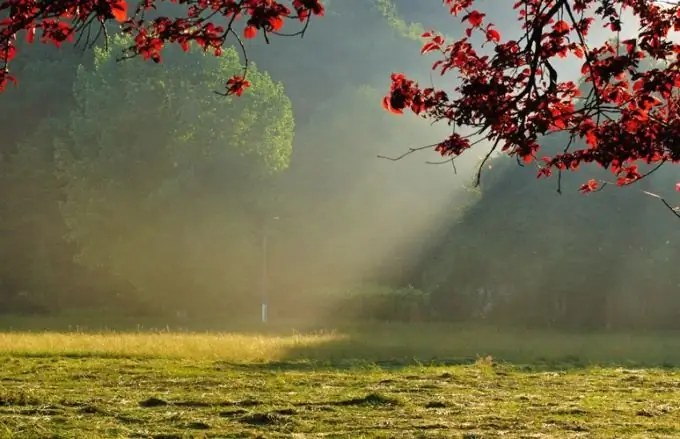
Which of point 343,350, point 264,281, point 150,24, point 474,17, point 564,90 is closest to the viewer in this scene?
A: point 150,24

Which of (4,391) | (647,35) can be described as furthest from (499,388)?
(647,35)

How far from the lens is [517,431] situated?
9.21 metres

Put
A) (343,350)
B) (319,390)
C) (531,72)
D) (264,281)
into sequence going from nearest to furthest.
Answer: (531,72) < (319,390) < (343,350) < (264,281)

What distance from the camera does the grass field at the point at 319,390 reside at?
9.24 m

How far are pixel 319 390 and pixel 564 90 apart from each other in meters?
6.63

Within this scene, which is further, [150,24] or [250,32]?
[150,24]

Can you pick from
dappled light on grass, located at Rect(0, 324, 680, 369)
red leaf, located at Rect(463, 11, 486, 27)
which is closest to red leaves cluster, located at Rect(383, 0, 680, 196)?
red leaf, located at Rect(463, 11, 486, 27)

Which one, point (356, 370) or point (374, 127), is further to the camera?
point (374, 127)

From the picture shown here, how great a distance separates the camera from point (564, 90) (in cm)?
739

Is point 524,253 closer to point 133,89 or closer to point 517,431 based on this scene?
point 133,89

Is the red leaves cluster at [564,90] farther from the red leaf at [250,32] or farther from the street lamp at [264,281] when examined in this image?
the street lamp at [264,281]

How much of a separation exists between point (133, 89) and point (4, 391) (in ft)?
85.5

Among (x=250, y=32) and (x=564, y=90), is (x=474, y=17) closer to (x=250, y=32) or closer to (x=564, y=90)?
(x=564, y=90)

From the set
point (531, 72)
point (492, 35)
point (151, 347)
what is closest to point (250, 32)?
point (531, 72)
